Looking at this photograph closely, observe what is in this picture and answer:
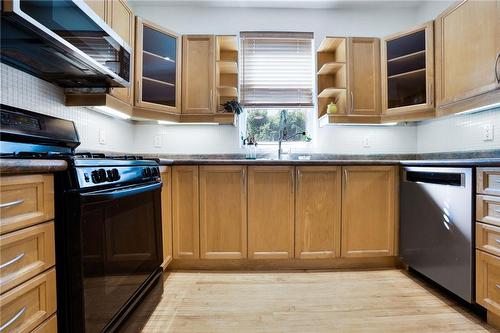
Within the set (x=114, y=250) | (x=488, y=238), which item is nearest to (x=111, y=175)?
(x=114, y=250)

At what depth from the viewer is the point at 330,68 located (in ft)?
8.36

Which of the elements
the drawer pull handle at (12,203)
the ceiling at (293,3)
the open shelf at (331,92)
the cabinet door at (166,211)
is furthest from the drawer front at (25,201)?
the ceiling at (293,3)

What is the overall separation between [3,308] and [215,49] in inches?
90.1

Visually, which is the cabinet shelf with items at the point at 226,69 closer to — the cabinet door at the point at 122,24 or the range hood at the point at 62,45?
the cabinet door at the point at 122,24

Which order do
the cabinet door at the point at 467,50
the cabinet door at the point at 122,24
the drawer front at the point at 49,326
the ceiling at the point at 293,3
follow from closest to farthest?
1. the drawer front at the point at 49,326
2. the cabinet door at the point at 467,50
3. the cabinet door at the point at 122,24
4. the ceiling at the point at 293,3

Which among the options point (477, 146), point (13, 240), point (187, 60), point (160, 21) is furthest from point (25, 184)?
point (477, 146)

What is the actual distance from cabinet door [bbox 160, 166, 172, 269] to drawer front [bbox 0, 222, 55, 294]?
1053 mm

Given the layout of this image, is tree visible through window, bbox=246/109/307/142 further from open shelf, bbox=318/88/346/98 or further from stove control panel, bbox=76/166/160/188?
stove control panel, bbox=76/166/160/188

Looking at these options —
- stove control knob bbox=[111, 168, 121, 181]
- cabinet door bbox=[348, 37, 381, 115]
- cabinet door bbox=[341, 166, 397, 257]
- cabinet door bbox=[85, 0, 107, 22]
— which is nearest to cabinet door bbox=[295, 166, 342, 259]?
cabinet door bbox=[341, 166, 397, 257]

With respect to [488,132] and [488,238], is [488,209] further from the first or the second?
[488,132]

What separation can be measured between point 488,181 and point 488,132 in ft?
2.80

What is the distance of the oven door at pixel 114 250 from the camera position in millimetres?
906

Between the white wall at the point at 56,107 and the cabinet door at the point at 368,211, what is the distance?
2.00m

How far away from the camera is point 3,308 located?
0.67m
